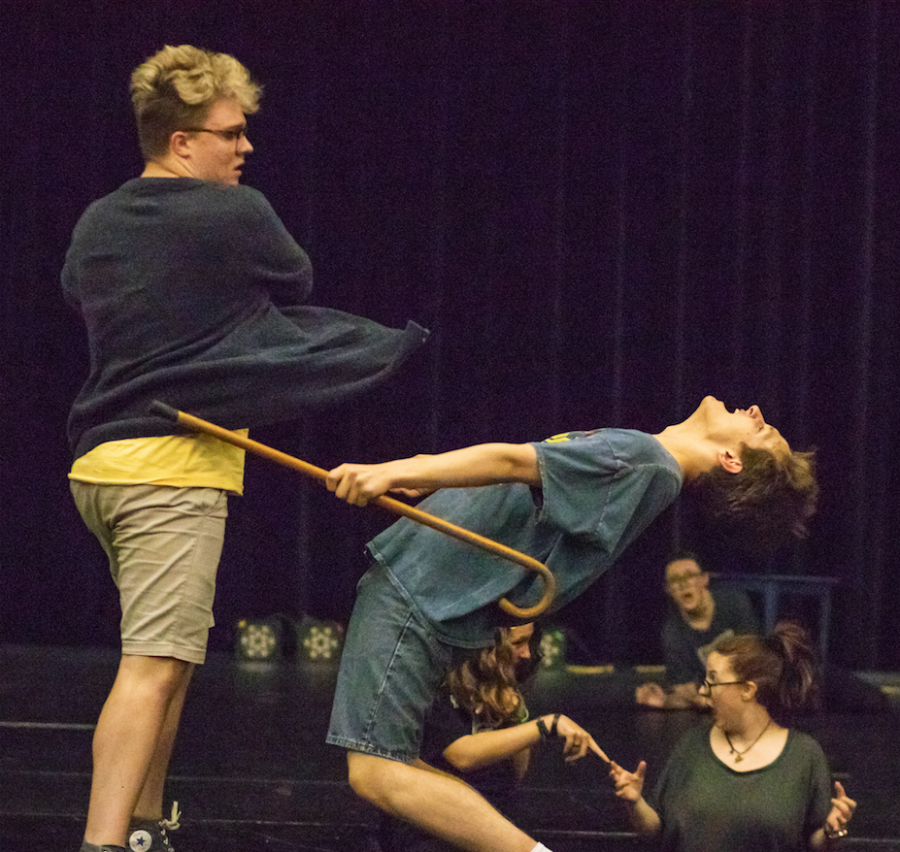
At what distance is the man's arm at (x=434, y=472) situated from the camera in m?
2.34

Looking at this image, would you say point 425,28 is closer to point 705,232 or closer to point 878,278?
point 705,232

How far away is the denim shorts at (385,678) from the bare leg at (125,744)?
1.03 feet

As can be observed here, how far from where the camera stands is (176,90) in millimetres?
2500

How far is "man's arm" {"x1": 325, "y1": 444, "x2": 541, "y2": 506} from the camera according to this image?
7.68 ft

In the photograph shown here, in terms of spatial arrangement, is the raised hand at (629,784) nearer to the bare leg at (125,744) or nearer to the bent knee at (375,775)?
the bent knee at (375,775)

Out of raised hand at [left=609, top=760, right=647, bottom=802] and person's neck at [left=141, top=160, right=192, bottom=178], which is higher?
person's neck at [left=141, top=160, right=192, bottom=178]

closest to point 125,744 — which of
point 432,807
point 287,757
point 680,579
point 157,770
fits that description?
point 157,770

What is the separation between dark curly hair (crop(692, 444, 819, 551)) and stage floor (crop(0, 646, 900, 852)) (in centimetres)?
96

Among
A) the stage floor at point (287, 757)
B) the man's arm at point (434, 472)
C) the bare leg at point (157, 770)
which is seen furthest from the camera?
the stage floor at point (287, 757)

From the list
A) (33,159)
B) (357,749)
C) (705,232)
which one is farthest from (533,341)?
(357,749)

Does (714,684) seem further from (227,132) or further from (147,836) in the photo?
(227,132)

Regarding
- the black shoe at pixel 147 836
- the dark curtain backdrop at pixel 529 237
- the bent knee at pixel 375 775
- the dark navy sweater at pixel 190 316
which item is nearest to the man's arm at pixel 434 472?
the dark navy sweater at pixel 190 316

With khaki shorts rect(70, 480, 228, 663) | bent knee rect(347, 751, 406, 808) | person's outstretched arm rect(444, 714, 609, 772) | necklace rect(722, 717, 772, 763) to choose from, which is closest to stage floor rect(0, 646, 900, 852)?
person's outstretched arm rect(444, 714, 609, 772)

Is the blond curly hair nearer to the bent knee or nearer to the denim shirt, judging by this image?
the denim shirt
